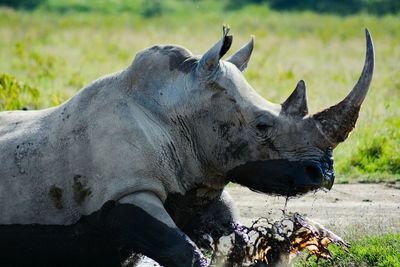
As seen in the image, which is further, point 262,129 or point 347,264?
point 347,264

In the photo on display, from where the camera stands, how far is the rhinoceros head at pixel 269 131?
689cm

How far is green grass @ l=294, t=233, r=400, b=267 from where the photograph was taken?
314 inches

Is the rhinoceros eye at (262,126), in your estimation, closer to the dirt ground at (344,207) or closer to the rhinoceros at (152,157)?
the rhinoceros at (152,157)

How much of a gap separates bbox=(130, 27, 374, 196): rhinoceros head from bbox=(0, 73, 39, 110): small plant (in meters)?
6.32

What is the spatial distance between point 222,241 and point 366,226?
1918mm

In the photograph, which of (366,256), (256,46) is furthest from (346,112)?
(256,46)

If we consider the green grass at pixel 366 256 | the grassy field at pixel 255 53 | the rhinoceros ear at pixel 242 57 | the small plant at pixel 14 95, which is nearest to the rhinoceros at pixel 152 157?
the rhinoceros ear at pixel 242 57

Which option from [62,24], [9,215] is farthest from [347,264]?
[62,24]

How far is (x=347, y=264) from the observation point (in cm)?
805

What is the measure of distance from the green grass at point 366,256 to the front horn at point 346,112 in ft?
4.35

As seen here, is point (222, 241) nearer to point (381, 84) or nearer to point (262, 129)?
point (262, 129)

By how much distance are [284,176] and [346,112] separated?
57cm

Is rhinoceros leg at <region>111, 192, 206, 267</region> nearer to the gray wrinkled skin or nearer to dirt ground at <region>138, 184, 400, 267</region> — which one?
the gray wrinkled skin

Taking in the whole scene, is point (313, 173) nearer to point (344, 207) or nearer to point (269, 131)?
point (269, 131)
